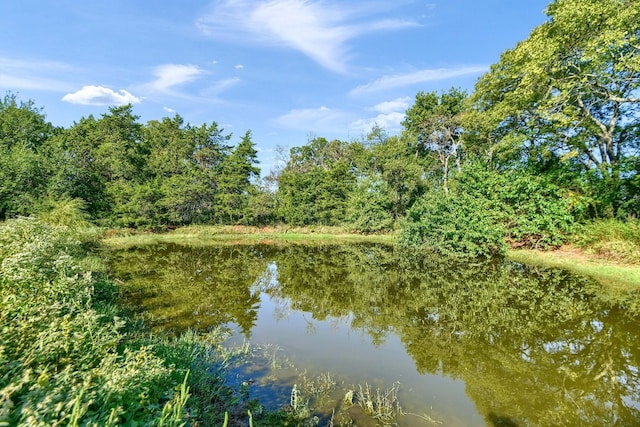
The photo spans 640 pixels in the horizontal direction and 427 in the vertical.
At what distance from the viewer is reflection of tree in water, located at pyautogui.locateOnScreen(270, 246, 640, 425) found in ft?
15.4

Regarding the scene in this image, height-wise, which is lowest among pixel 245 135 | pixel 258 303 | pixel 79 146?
pixel 258 303

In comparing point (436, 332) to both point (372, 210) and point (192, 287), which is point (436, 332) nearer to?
point (192, 287)

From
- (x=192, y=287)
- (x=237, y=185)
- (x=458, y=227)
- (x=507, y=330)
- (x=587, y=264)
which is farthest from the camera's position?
(x=237, y=185)

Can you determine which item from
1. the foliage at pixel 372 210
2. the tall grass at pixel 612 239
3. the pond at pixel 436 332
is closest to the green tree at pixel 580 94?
the tall grass at pixel 612 239

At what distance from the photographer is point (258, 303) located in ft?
34.4

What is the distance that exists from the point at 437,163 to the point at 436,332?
92.4 feet

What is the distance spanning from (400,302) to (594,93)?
15070mm

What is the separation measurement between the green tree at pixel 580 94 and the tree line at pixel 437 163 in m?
0.07

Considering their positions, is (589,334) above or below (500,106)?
below

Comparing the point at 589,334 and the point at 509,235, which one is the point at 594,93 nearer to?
the point at 509,235

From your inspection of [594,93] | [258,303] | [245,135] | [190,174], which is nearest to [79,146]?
[190,174]

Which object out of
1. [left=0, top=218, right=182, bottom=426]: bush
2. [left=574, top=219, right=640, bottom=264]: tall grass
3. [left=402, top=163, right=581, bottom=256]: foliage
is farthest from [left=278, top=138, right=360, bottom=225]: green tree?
[left=0, top=218, right=182, bottom=426]: bush

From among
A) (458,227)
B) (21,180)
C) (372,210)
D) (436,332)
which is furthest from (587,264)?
(21,180)

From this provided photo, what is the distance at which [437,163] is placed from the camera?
1289 inches
